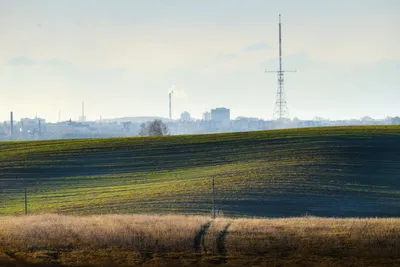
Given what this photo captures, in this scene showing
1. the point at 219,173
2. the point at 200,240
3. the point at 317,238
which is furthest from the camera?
the point at 219,173

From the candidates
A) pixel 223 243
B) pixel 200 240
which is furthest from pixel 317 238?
pixel 200 240

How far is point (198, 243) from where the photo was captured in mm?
24922

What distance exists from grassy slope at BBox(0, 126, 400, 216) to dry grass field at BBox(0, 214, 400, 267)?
1359 centimetres

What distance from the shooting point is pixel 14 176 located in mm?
61312

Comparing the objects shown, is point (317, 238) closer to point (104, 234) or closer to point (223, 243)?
point (223, 243)

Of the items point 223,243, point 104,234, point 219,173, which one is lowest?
point 223,243

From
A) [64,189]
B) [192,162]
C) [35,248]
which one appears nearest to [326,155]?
[192,162]

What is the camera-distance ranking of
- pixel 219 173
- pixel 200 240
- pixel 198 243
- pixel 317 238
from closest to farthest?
A: 1. pixel 198 243
2. pixel 200 240
3. pixel 317 238
4. pixel 219 173

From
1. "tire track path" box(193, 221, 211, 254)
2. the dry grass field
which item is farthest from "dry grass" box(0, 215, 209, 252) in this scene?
"tire track path" box(193, 221, 211, 254)

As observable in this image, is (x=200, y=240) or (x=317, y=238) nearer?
(x=200, y=240)

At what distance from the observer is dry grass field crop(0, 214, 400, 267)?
22.4 metres

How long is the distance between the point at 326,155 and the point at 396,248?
38.4 m

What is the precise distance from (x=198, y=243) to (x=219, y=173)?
29791 mm

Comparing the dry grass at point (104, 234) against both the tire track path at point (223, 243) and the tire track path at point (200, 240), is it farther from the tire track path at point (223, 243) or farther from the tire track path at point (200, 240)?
the tire track path at point (223, 243)
